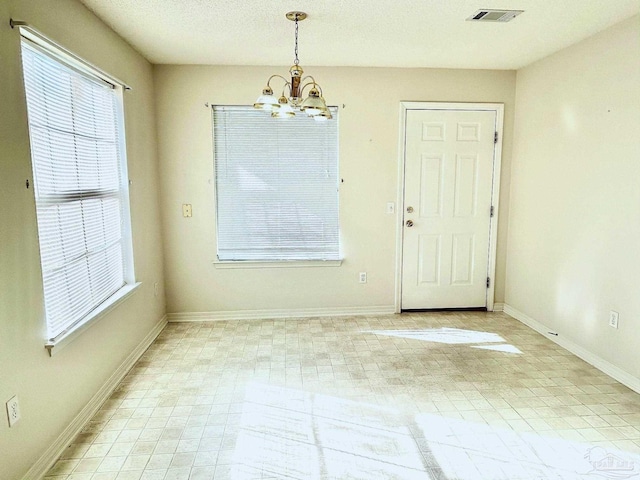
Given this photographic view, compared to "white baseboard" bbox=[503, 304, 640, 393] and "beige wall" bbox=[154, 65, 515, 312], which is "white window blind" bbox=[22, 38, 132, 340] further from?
"white baseboard" bbox=[503, 304, 640, 393]

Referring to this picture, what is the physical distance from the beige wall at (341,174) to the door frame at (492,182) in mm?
56

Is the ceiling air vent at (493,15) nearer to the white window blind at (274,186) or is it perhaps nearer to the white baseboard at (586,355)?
the white window blind at (274,186)

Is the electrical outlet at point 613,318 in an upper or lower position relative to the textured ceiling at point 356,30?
lower

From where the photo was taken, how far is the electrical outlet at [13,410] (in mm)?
1743

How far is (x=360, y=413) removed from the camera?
2436 mm

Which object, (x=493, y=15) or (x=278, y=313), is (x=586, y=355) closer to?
(x=493, y=15)

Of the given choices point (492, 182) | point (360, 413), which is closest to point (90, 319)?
point (360, 413)

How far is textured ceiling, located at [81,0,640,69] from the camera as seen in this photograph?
8.22 ft

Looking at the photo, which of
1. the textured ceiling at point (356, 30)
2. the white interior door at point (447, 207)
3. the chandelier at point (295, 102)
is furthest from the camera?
the white interior door at point (447, 207)

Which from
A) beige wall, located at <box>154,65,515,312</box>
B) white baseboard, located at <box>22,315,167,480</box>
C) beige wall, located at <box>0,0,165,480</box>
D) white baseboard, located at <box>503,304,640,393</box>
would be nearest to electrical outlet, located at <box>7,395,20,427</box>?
beige wall, located at <box>0,0,165,480</box>

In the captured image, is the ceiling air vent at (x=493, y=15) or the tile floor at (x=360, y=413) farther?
the ceiling air vent at (x=493, y=15)

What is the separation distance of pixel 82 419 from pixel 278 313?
209cm

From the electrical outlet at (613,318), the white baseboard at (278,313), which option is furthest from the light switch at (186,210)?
the electrical outlet at (613,318)

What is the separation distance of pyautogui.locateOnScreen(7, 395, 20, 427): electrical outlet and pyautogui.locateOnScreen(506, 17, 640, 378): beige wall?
3.50 metres
